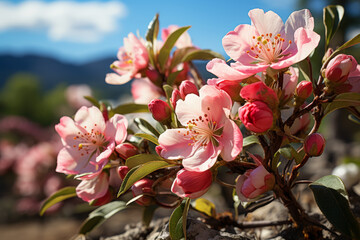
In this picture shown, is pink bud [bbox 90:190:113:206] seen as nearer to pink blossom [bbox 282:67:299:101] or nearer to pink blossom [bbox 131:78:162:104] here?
pink blossom [bbox 131:78:162:104]

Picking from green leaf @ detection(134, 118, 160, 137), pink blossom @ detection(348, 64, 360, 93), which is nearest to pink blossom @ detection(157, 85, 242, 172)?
green leaf @ detection(134, 118, 160, 137)

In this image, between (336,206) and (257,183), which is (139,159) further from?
(336,206)

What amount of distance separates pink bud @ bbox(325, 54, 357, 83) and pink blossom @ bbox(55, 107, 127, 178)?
14.1 inches

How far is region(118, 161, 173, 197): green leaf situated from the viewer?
22.3 inches

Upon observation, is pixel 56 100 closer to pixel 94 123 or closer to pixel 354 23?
pixel 354 23

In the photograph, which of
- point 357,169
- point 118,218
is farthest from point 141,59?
point 118,218

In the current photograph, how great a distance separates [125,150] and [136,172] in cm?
8

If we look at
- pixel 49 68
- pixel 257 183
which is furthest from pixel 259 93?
pixel 49 68

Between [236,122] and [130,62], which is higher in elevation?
[130,62]

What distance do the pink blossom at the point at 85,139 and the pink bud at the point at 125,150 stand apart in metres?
0.02

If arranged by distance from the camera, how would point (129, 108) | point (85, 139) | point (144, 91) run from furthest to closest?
point (144, 91)
point (129, 108)
point (85, 139)

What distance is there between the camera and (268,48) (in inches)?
22.3

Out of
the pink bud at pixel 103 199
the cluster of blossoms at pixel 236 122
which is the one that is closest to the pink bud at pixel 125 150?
the cluster of blossoms at pixel 236 122

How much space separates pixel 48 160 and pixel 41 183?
0.26 m
